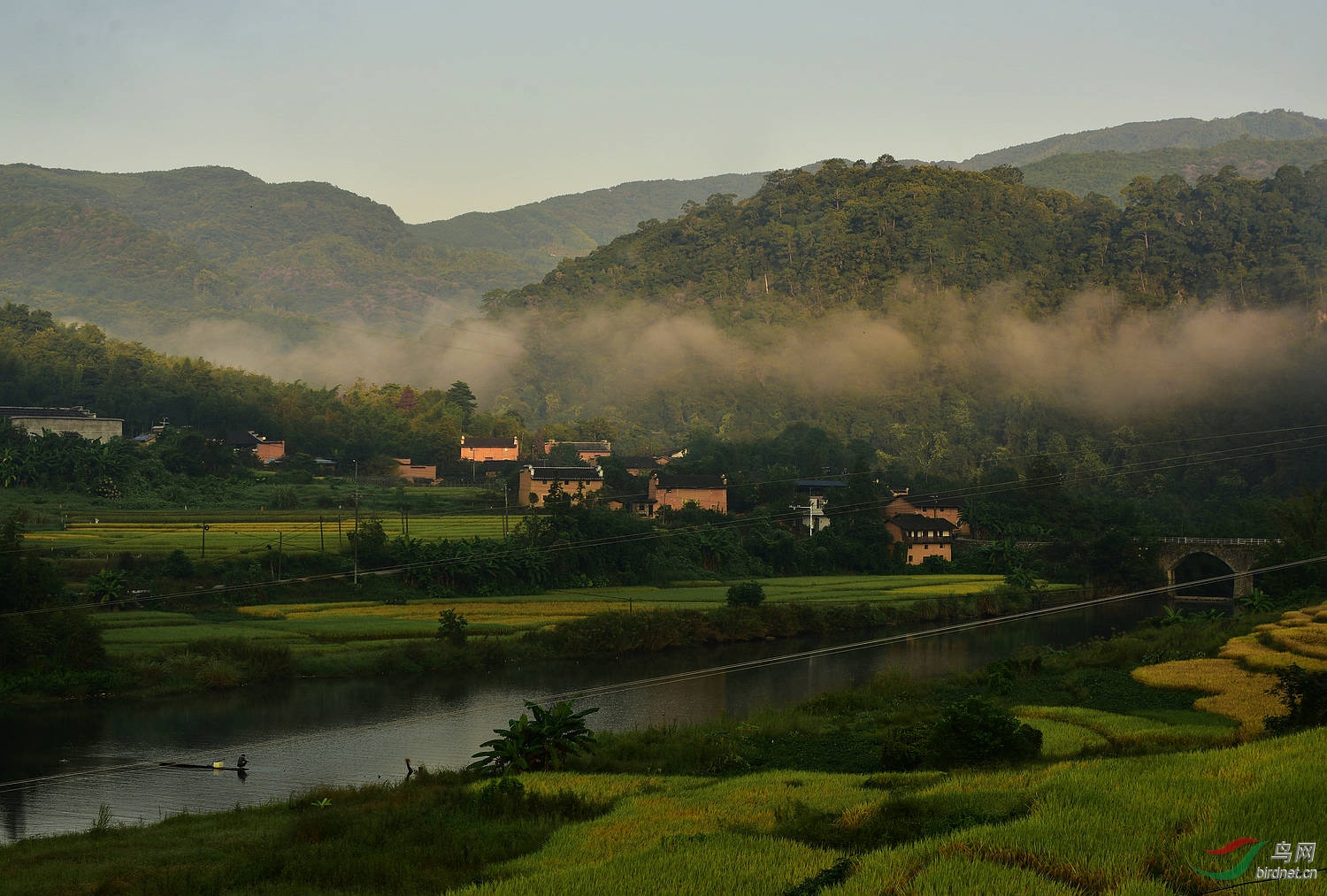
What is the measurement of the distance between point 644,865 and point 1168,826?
4.12m

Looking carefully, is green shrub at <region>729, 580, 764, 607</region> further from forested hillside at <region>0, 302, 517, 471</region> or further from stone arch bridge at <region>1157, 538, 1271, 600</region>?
forested hillside at <region>0, 302, 517, 471</region>

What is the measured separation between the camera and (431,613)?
42.2 meters

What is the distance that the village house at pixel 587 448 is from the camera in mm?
85000

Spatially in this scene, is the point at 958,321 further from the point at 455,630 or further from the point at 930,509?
the point at 455,630

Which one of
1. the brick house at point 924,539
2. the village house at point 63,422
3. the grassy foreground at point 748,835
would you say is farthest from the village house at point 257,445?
the grassy foreground at point 748,835

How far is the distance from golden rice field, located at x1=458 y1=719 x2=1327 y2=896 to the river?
11.8m

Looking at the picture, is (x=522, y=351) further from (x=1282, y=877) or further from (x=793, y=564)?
(x=1282, y=877)

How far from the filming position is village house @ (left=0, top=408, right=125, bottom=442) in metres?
64.9

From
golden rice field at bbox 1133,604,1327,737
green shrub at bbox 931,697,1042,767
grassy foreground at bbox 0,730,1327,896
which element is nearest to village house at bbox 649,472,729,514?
golden rice field at bbox 1133,604,1327,737

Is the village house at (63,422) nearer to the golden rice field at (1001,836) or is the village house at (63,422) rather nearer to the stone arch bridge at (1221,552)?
the stone arch bridge at (1221,552)

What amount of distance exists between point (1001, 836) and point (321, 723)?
2373 centimetres

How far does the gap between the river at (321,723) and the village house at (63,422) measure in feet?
128

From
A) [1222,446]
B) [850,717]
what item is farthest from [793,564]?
[1222,446]

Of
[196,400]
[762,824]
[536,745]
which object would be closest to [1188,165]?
[196,400]
